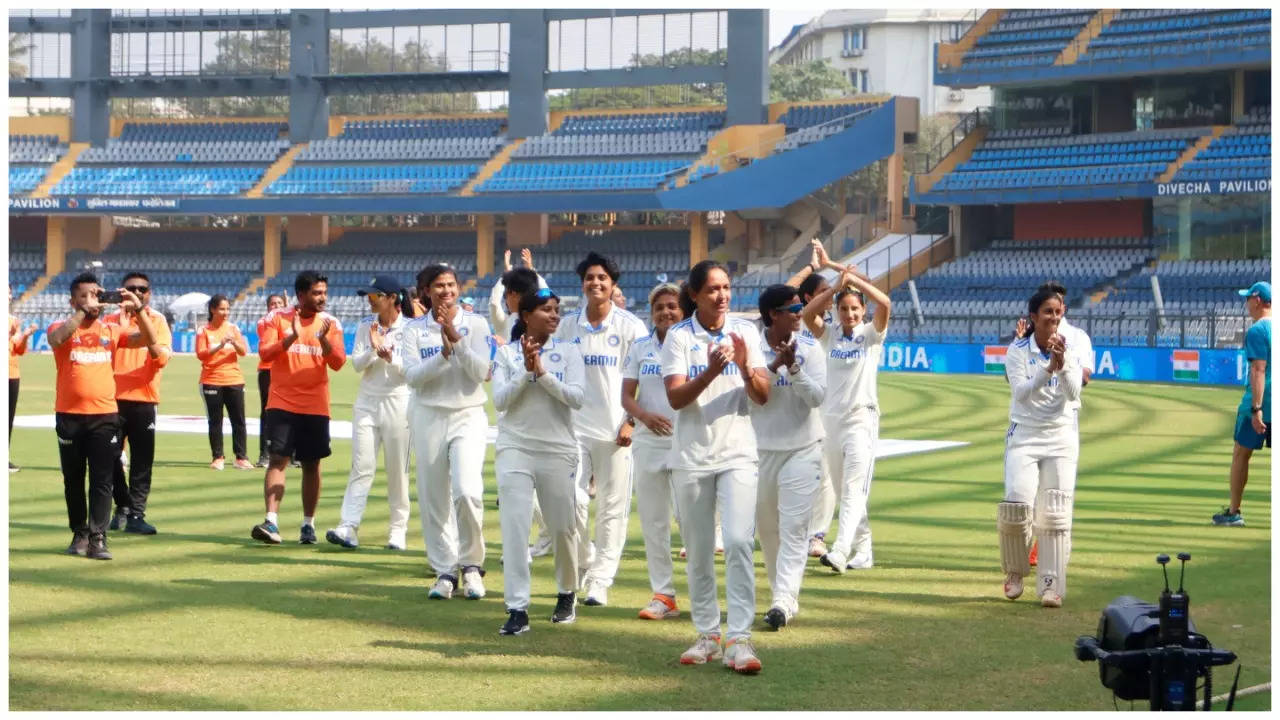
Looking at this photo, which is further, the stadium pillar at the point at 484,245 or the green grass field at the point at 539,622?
the stadium pillar at the point at 484,245

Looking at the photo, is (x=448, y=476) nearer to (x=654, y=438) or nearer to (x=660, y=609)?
(x=654, y=438)

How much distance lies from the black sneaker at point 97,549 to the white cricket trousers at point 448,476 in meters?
2.47

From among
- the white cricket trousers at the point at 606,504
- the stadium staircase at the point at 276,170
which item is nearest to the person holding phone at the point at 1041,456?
the white cricket trousers at the point at 606,504

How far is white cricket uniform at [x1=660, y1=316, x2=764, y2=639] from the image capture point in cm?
754

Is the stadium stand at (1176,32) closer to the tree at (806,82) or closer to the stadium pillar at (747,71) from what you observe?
the stadium pillar at (747,71)

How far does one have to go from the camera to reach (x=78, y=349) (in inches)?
416

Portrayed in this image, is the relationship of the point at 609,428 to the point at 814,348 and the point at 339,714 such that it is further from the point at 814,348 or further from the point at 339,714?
the point at 339,714

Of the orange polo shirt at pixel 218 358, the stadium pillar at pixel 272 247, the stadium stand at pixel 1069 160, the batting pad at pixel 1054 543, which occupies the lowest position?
the batting pad at pixel 1054 543

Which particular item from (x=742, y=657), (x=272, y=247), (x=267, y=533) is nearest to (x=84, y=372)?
(x=267, y=533)

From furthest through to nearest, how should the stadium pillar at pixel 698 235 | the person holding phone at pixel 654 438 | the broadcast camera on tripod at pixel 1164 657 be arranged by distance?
the stadium pillar at pixel 698 235 → the person holding phone at pixel 654 438 → the broadcast camera on tripod at pixel 1164 657

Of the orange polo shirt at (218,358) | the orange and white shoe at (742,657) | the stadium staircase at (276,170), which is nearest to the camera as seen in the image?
the orange and white shoe at (742,657)

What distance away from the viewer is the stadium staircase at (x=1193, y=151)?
4541cm

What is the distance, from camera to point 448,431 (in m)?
9.45

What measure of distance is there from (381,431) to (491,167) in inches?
1920
